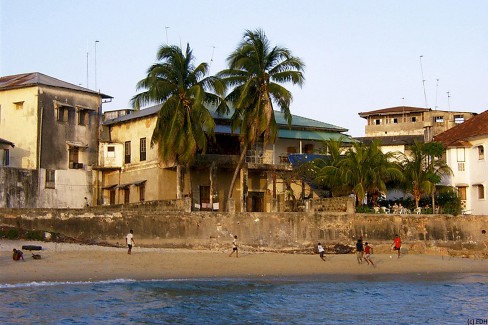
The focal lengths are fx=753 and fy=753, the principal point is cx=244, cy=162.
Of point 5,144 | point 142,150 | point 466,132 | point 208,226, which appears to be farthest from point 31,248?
point 466,132

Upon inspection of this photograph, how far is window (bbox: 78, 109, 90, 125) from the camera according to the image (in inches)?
1967

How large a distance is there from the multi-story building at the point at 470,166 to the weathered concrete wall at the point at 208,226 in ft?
28.1

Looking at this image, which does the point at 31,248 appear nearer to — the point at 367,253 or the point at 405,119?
the point at 367,253

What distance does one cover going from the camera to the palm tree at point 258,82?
1708 inches

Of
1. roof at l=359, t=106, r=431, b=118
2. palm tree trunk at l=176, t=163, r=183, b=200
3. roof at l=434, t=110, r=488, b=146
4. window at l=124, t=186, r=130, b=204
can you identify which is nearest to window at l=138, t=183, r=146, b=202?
window at l=124, t=186, r=130, b=204

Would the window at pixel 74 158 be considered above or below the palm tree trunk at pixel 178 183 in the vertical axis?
above

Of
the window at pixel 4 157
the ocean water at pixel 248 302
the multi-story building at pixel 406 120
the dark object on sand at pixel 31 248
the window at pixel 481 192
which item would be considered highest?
the multi-story building at pixel 406 120

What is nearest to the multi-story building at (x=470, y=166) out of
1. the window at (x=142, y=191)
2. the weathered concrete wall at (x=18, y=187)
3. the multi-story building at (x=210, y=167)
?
the multi-story building at (x=210, y=167)

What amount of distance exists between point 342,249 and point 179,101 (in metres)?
12.3

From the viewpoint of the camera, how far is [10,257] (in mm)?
34594

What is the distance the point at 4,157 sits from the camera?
4728 cm

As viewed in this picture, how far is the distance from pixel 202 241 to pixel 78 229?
661cm

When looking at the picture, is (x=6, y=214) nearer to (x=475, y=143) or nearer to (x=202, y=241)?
(x=202, y=241)

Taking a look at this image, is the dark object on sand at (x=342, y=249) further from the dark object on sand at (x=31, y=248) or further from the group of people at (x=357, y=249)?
the dark object on sand at (x=31, y=248)
